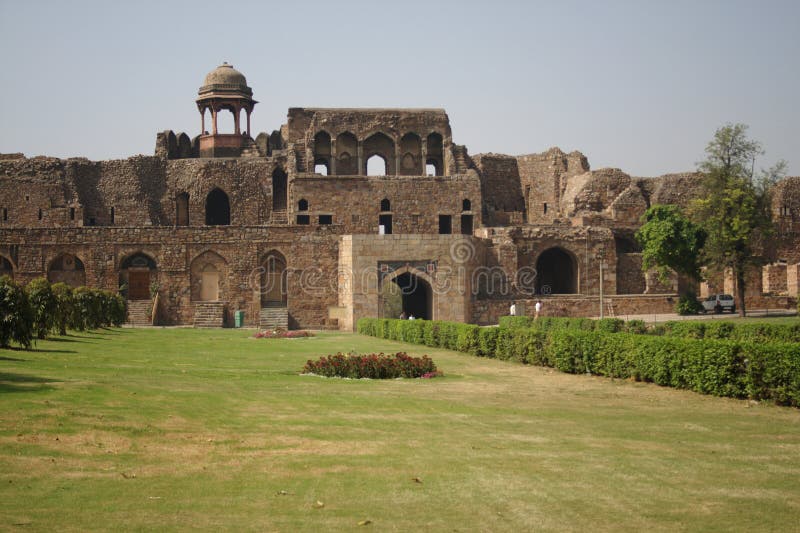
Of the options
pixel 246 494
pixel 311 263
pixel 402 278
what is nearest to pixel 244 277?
pixel 311 263

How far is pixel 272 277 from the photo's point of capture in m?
41.3

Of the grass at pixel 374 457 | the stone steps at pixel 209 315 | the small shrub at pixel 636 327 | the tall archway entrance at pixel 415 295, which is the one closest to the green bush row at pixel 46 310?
the grass at pixel 374 457

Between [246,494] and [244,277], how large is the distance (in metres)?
33.6

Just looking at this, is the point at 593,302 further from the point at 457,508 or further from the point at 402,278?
the point at 457,508

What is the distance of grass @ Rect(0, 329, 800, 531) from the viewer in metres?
7.40

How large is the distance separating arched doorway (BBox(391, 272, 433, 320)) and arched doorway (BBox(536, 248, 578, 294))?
8.60 metres

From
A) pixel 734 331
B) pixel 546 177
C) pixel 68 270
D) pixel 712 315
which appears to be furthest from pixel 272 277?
pixel 734 331

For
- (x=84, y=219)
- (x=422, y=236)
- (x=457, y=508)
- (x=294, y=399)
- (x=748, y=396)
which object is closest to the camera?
(x=457, y=508)

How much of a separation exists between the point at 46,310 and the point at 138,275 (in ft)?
68.9

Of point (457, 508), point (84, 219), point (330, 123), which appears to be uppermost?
point (330, 123)

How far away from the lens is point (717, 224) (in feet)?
130

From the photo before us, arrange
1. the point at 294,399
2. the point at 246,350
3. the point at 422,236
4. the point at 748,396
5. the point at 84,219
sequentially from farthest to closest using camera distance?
the point at 84,219 < the point at 422,236 < the point at 246,350 < the point at 748,396 < the point at 294,399

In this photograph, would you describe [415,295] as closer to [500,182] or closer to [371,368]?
[500,182]

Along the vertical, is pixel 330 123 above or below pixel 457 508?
above
